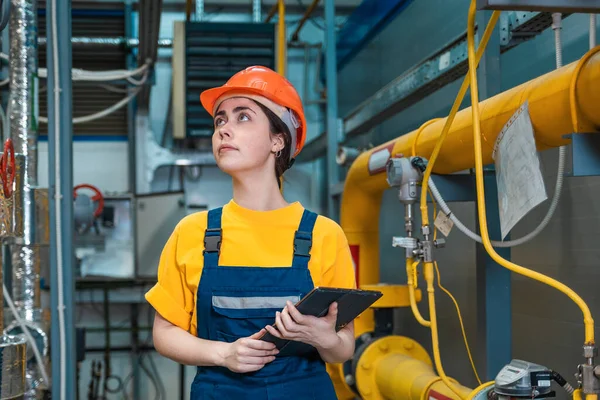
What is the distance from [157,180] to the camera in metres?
5.52

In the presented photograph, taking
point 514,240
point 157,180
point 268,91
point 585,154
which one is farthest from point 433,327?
point 157,180

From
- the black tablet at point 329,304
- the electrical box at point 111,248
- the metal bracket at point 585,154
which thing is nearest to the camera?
the black tablet at point 329,304

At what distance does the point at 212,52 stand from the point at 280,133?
312cm

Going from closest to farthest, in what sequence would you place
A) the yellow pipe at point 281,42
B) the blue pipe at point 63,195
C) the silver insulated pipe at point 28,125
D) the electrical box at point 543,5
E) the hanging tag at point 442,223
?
the electrical box at point 543,5, the hanging tag at point 442,223, the blue pipe at point 63,195, the silver insulated pipe at point 28,125, the yellow pipe at point 281,42

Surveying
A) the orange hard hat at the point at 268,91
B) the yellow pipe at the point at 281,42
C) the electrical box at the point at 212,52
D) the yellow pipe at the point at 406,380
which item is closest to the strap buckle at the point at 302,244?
the orange hard hat at the point at 268,91

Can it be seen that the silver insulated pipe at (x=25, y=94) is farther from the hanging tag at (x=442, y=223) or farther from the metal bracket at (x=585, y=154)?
the metal bracket at (x=585, y=154)

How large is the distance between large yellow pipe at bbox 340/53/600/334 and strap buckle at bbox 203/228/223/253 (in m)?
0.71

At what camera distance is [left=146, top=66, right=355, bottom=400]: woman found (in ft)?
4.57

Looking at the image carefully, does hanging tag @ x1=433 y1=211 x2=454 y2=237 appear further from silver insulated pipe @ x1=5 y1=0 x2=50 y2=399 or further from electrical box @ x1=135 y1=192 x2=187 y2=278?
electrical box @ x1=135 y1=192 x2=187 y2=278

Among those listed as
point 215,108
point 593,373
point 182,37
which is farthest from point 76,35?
point 593,373

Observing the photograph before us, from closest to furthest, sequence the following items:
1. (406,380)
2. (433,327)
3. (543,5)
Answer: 1. (543,5)
2. (433,327)
3. (406,380)

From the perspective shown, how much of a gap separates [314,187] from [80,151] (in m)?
1.83

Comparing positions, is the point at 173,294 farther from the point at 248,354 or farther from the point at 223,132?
the point at 223,132

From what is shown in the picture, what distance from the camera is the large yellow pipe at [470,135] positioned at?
4.70ft
